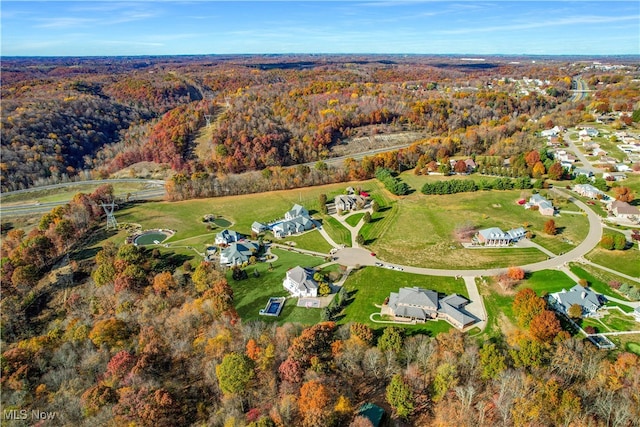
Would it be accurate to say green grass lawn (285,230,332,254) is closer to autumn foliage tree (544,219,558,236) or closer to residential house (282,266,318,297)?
residential house (282,266,318,297)

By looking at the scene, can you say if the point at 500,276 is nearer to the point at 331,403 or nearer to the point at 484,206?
the point at 484,206

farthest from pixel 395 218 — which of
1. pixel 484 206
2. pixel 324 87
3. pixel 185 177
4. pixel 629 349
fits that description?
pixel 324 87

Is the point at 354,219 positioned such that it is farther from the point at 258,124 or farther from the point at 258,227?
the point at 258,124

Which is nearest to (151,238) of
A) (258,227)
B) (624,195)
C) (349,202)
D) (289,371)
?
(258,227)

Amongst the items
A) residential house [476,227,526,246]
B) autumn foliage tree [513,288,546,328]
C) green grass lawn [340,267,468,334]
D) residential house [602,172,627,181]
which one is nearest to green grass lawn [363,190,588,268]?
residential house [476,227,526,246]

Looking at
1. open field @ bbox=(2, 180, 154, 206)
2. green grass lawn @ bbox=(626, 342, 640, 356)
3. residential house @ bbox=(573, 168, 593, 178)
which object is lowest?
open field @ bbox=(2, 180, 154, 206)

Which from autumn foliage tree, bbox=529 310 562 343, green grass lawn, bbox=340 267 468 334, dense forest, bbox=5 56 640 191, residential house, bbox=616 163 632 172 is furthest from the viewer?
dense forest, bbox=5 56 640 191

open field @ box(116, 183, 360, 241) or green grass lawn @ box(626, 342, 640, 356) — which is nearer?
green grass lawn @ box(626, 342, 640, 356)
